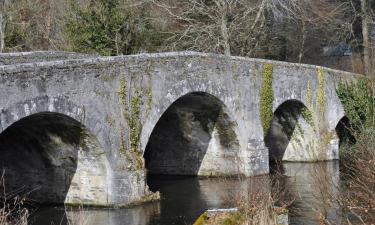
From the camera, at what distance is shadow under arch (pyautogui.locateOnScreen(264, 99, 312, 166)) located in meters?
21.5

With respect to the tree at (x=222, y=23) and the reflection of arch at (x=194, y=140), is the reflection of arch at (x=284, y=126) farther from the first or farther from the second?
the tree at (x=222, y=23)

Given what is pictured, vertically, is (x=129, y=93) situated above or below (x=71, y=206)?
above

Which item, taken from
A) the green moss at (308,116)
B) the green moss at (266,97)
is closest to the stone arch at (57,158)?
the green moss at (266,97)

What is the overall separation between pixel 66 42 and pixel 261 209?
18374 millimetres

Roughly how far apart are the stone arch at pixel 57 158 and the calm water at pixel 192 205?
0.50 m

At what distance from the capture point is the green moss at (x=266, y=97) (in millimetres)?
18438

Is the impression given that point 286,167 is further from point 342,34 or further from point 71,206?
point 342,34

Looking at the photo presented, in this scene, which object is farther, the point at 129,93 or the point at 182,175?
the point at 182,175

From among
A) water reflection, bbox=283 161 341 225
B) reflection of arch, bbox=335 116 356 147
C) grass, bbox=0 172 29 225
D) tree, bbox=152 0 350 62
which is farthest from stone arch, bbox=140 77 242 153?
tree, bbox=152 0 350 62

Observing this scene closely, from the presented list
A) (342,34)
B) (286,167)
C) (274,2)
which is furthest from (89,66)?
(342,34)

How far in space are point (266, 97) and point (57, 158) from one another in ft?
24.1

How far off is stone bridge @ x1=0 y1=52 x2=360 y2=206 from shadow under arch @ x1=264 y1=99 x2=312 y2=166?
0.44 ft

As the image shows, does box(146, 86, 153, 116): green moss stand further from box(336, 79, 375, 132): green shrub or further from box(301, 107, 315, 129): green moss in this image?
box(336, 79, 375, 132): green shrub

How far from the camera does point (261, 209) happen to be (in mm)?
8562
